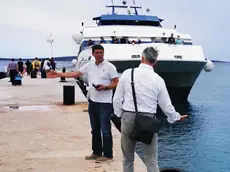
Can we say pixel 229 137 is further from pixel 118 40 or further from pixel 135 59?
pixel 118 40

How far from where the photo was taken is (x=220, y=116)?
23188mm

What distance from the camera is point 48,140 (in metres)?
8.52

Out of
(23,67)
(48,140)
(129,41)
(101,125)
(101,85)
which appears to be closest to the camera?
(101,85)

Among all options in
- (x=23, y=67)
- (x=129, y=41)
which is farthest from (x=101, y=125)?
(x=23, y=67)

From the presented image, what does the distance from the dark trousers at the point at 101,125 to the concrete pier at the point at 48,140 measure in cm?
25

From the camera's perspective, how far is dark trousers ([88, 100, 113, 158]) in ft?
21.2

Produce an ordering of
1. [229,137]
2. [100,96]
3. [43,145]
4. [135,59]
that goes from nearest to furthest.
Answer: [100,96], [43,145], [229,137], [135,59]

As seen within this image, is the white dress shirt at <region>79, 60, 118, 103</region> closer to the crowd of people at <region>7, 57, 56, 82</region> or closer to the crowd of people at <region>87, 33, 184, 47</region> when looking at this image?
the crowd of people at <region>7, 57, 56, 82</region>

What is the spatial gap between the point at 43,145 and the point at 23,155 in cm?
77

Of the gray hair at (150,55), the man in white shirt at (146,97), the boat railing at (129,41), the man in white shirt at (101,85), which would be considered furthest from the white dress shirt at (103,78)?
the boat railing at (129,41)

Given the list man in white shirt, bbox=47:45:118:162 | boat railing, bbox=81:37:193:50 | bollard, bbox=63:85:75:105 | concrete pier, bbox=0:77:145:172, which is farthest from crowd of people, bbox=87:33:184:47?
man in white shirt, bbox=47:45:118:162

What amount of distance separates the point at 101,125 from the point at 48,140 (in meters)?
2.27

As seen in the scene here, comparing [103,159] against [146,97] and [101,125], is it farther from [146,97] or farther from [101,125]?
[146,97]

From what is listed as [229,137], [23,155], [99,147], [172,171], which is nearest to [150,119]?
[172,171]
